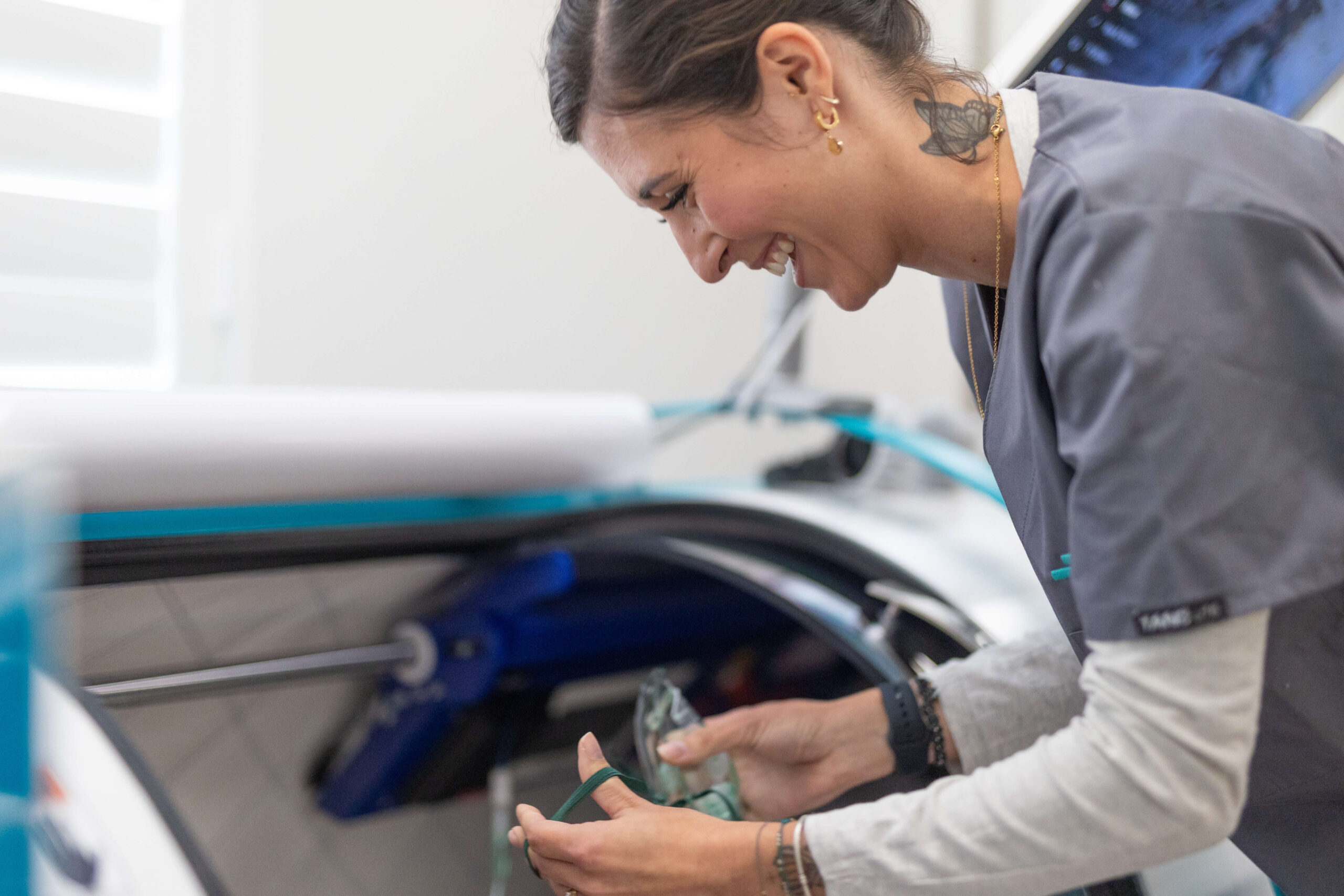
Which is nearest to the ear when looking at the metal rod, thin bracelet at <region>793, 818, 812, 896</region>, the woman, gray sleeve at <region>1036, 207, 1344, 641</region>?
the woman

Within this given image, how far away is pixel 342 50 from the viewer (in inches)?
80.2

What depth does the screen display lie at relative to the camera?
3.27 ft

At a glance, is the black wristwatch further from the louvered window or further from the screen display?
the louvered window

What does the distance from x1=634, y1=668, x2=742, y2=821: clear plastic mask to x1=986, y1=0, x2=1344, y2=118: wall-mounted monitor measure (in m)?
0.73

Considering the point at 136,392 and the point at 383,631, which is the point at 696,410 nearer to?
the point at 383,631

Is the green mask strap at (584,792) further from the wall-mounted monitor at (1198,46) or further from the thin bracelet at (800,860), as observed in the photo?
the wall-mounted monitor at (1198,46)

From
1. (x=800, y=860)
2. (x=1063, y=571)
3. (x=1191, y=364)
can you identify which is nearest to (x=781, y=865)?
(x=800, y=860)

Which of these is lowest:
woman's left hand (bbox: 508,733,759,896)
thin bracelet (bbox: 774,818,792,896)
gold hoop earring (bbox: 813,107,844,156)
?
thin bracelet (bbox: 774,818,792,896)

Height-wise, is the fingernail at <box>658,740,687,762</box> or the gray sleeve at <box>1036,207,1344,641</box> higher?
the gray sleeve at <box>1036,207,1344,641</box>

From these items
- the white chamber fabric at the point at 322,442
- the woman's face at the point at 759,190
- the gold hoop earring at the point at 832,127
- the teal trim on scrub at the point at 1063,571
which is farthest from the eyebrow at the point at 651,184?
the white chamber fabric at the point at 322,442

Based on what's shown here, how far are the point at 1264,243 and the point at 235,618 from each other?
1.51 metres

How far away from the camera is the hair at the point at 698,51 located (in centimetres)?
71

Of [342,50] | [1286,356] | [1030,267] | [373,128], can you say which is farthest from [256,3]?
[1286,356]

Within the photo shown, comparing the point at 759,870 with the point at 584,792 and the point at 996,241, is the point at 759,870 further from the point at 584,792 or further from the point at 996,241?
the point at 996,241
